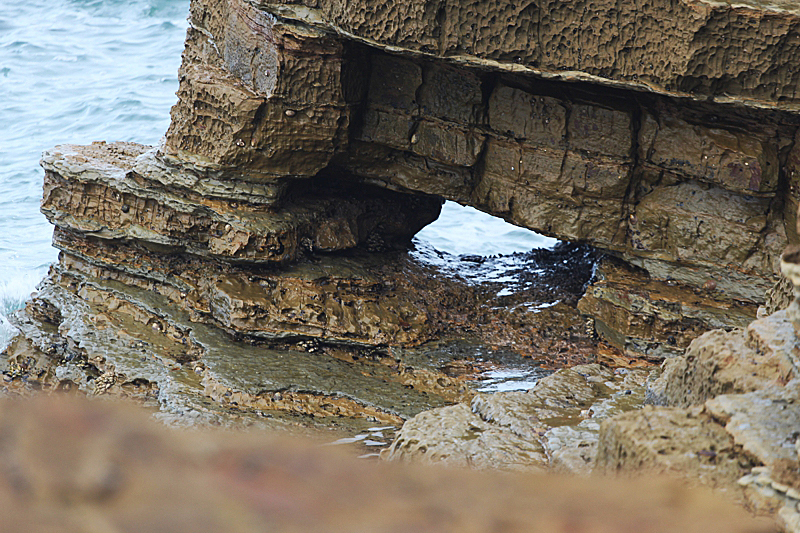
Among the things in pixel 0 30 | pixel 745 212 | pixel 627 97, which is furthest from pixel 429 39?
pixel 0 30

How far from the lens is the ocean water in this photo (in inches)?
489

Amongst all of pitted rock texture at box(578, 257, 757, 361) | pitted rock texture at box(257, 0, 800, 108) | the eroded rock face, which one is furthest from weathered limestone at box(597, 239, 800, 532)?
pitted rock texture at box(578, 257, 757, 361)

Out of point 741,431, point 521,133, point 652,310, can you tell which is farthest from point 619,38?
point 741,431

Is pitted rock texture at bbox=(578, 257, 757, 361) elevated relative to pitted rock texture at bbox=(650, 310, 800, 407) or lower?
lower

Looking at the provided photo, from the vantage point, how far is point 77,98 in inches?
606

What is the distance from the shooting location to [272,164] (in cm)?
557

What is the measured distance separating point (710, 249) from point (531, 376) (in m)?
1.66

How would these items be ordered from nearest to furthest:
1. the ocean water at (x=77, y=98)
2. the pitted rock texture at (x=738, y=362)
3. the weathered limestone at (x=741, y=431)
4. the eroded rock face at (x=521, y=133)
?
the weathered limestone at (x=741, y=431), the pitted rock texture at (x=738, y=362), the eroded rock face at (x=521, y=133), the ocean water at (x=77, y=98)

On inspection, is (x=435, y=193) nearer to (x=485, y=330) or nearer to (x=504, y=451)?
(x=485, y=330)

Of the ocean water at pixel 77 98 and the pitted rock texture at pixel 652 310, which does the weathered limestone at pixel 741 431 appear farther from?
the ocean water at pixel 77 98

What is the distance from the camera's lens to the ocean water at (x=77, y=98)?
1243cm

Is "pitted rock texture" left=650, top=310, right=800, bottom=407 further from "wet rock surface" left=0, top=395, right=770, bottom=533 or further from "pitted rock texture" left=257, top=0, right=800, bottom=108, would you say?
"pitted rock texture" left=257, top=0, right=800, bottom=108

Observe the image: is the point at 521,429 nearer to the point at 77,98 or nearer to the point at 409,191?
the point at 409,191

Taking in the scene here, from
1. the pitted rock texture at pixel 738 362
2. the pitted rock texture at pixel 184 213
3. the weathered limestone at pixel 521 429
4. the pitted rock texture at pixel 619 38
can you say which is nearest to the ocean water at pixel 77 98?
the pitted rock texture at pixel 184 213
